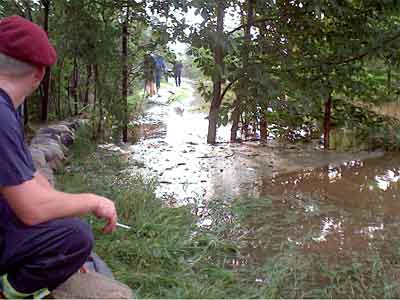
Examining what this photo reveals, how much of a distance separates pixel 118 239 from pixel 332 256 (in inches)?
53.3

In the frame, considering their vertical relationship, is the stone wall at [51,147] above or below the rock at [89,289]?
above

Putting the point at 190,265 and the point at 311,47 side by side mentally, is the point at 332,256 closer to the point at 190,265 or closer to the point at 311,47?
the point at 190,265

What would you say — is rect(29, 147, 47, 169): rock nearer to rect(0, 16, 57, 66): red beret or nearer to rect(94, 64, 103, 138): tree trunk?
rect(0, 16, 57, 66): red beret

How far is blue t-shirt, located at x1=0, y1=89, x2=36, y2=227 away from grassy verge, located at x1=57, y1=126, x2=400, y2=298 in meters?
1.14

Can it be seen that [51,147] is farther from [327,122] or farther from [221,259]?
[327,122]

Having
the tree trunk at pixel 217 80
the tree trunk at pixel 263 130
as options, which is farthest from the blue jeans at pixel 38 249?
the tree trunk at pixel 263 130

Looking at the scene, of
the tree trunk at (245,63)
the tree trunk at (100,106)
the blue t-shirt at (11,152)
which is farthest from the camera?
the tree trunk at (100,106)

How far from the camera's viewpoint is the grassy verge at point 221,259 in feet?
8.39

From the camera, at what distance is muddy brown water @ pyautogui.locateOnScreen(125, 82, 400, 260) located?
3445mm

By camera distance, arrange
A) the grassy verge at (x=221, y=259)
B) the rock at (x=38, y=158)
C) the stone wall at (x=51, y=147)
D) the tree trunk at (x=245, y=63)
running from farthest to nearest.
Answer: the tree trunk at (x=245, y=63), the stone wall at (x=51, y=147), the rock at (x=38, y=158), the grassy verge at (x=221, y=259)

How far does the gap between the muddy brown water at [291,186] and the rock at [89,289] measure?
1.33 m

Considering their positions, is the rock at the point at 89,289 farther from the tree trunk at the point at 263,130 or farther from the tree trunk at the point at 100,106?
the tree trunk at the point at 263,130

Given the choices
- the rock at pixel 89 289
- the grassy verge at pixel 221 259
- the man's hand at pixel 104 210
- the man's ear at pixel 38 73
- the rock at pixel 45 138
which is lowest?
the grassy verge at pixel 221 259

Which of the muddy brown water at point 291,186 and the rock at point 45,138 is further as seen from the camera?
the rock at point 45,138
